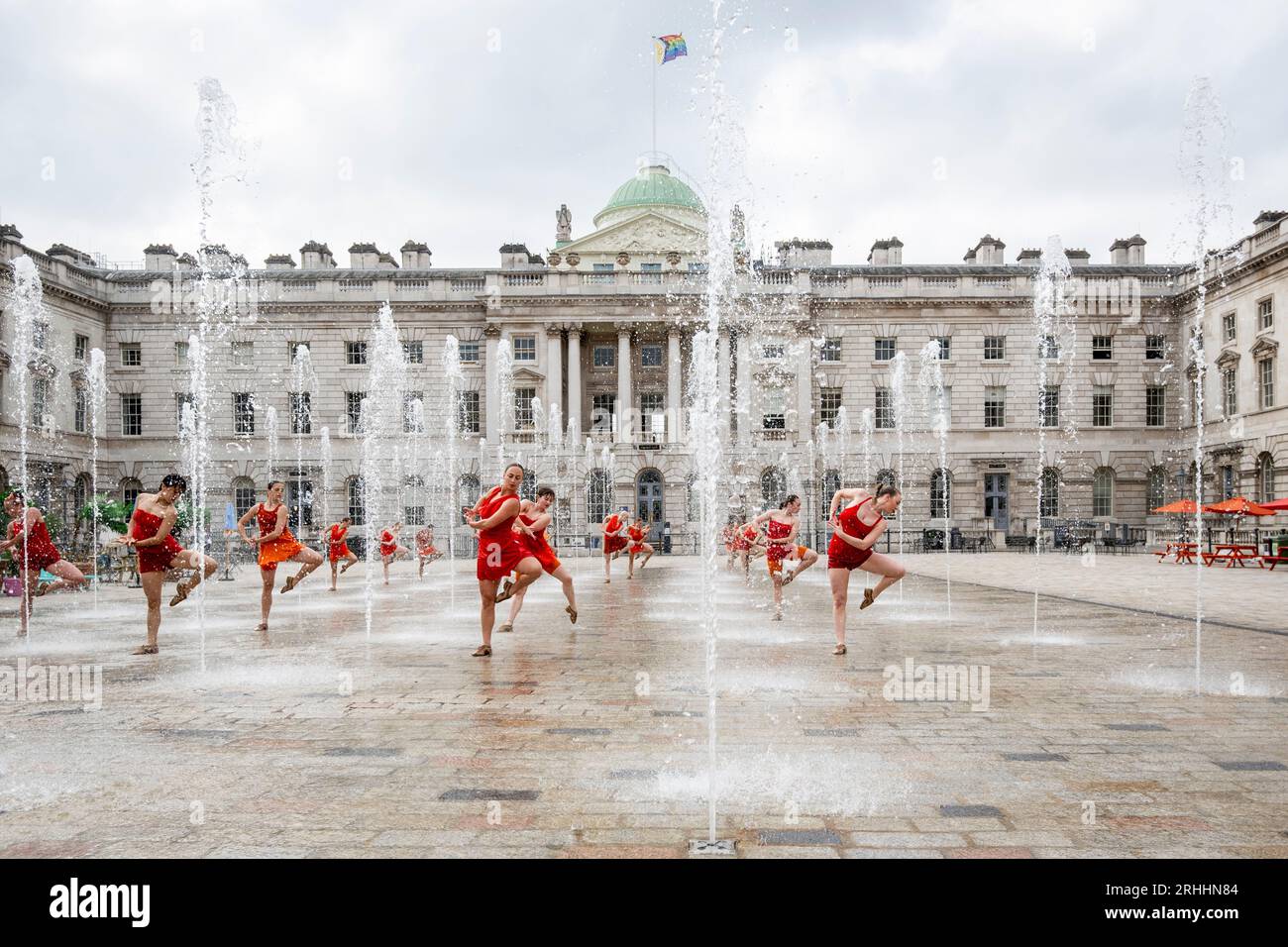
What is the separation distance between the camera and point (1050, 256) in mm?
49719

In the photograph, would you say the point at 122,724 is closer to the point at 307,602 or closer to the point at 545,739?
the point at 545,739

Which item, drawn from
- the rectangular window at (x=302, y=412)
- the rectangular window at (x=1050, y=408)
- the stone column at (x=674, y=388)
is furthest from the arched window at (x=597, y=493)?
the rectangular window at (x=1050, y=408)

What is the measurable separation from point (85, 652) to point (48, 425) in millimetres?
37485

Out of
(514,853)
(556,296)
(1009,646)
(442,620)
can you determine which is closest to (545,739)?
(514,853)

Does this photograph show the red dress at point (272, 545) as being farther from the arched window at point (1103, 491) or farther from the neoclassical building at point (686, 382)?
the arched window at point (1103, 491)

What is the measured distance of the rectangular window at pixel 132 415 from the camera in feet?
157

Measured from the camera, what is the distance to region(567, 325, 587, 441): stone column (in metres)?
46.8

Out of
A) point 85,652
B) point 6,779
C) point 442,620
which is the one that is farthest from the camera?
point 442,620

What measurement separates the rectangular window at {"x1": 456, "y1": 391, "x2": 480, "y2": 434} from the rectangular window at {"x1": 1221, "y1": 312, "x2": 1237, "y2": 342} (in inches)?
1338

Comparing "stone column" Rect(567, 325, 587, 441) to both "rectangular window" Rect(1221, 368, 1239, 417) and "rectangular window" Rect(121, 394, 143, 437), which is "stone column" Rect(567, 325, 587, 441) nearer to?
"rectangular window" Rect(121, 394, 143, 437)

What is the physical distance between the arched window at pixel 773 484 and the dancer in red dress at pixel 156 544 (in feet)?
126

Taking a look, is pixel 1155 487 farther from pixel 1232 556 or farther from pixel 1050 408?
pixel 1232 556

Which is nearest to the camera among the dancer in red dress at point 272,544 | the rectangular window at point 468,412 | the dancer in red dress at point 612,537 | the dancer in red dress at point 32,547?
the dancer in red dress at point 32,547

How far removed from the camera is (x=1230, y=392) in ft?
135
